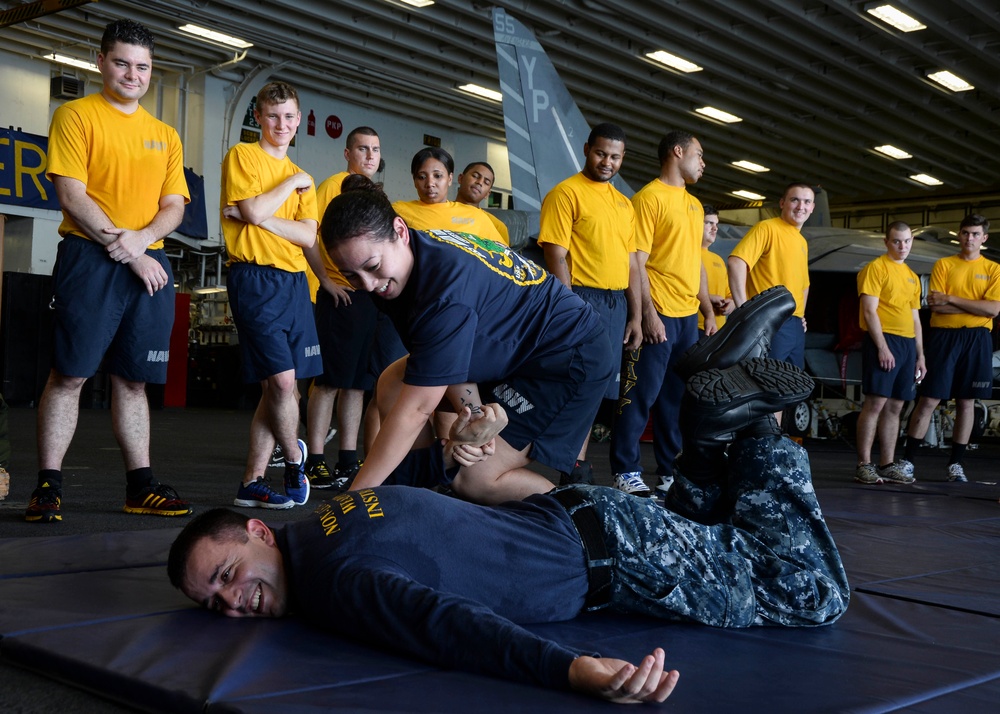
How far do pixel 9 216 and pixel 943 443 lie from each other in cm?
1174

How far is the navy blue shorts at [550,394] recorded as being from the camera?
2.55 metres

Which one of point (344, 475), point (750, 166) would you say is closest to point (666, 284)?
point (344, 475)

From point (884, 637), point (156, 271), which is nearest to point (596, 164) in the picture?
point (156, 271)

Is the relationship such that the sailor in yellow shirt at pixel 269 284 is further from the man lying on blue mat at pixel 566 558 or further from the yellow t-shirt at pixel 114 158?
the man lying on blue mat at pixel 566 558

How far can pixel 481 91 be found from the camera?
50.3 ft

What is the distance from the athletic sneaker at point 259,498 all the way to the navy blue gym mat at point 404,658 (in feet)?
3.34

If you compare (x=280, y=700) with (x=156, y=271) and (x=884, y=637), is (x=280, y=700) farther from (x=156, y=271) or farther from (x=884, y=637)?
(x=156, y=271)

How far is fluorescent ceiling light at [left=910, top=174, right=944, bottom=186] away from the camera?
19.3m

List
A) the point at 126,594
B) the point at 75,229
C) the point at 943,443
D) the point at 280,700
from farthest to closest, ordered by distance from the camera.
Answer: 1. the point at 943,443
2. the point at 75,229
3. the point at 126,594
4. the point at 280,700

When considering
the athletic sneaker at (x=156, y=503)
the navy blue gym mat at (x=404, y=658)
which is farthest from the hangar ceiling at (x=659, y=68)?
the navy blue gym mat at (x=404, y=658)

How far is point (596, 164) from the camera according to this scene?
14.0 ft

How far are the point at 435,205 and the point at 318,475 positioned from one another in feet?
4.55

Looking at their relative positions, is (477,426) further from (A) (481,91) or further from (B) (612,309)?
(A) (481,91)

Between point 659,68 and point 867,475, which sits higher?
point 659,68
